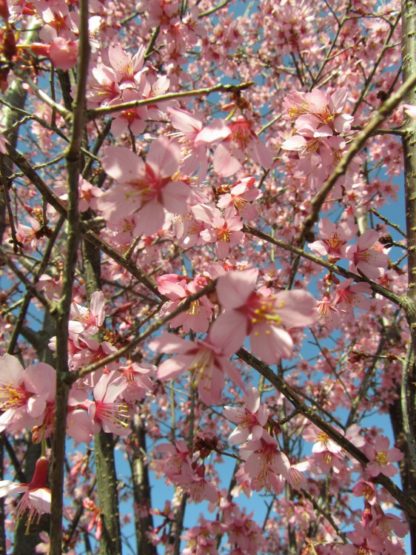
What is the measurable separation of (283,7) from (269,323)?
4961mm

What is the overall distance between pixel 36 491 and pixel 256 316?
0.89 metres

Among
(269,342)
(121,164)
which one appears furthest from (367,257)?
(121,164)

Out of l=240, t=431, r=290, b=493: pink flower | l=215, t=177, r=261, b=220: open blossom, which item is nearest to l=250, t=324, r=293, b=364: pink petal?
l=240, t=431, r=290, b=493: pink flower

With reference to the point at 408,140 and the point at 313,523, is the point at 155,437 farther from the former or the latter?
the point at 408,140

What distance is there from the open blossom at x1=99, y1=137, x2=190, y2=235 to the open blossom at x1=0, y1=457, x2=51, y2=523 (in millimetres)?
805

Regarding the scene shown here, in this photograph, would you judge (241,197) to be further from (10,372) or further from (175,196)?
(10,372)

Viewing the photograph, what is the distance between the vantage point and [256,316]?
3.44 ft

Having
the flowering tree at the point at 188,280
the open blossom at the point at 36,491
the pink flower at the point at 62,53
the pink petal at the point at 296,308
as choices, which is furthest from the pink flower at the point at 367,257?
the open blossom at the point at 36,491

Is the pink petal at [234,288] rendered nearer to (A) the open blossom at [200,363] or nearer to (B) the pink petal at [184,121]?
(A) the open blossom at [200,363]

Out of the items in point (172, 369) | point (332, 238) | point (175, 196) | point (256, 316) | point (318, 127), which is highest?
point (318, 127)

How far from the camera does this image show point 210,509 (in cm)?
282

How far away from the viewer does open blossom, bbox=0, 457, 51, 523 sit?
1.34 meters

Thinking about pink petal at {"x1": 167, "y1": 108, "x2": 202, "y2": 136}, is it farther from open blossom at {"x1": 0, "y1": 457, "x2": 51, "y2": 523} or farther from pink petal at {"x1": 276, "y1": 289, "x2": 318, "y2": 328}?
open blossom at {"x1": 0, "y1": 457, "x2": 51, "y2": 523}

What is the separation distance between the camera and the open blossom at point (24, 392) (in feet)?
4.19
